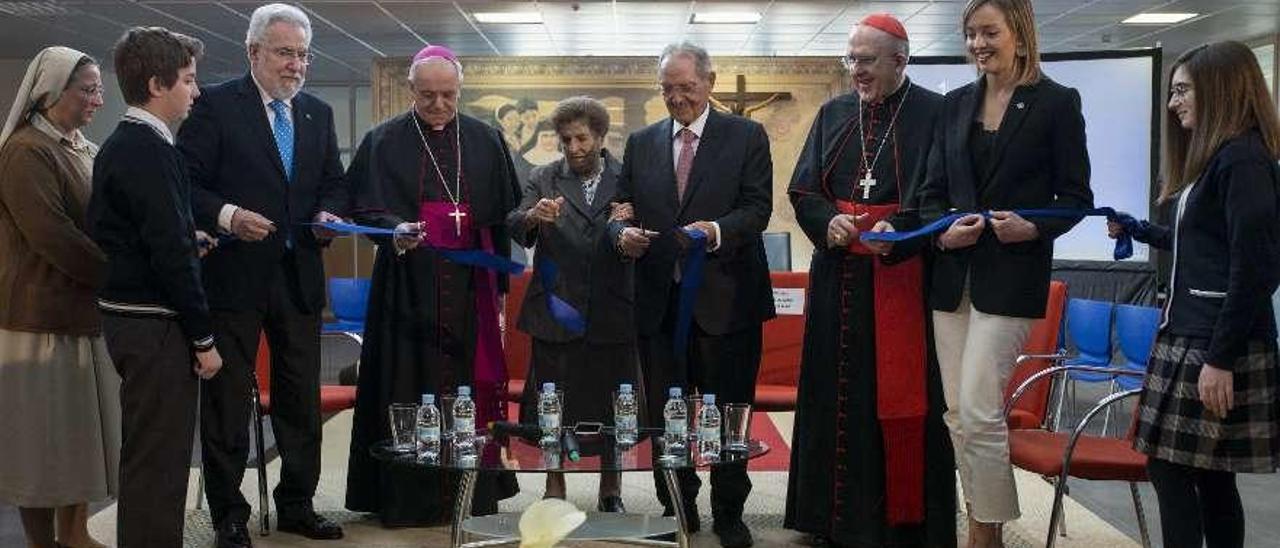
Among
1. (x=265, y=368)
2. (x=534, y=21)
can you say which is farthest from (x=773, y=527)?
(x=534, y=21)

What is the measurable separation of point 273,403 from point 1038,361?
2637mm

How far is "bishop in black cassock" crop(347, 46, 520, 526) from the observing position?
179 inches

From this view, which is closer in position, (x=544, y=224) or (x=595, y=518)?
(x=595, y=518)

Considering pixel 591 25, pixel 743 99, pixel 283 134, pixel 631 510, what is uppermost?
pixel 591 25

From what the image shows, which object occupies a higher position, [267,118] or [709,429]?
[267,118]

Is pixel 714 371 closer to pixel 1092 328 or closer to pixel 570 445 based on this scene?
pixel 570 445

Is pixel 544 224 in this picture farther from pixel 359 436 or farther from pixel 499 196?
pixel 359 436

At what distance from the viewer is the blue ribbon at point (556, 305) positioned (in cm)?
450

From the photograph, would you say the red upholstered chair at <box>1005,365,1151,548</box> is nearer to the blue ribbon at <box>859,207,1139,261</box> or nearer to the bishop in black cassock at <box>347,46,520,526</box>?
the blue ribbon at <box>859,207,1139,261</box>

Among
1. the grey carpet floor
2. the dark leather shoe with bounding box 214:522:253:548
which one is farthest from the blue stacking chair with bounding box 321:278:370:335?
the dark leather shoe with bounding box 214:522:253:548

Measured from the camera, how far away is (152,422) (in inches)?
142

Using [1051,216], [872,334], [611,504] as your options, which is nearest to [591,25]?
[611,504]

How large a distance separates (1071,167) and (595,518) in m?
1.67

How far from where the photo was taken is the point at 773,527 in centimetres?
468
